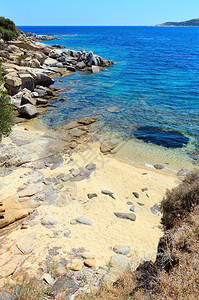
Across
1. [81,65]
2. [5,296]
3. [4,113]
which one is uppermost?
[81,65]

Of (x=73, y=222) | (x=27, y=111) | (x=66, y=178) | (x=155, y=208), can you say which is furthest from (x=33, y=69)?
(x=155, y=208)

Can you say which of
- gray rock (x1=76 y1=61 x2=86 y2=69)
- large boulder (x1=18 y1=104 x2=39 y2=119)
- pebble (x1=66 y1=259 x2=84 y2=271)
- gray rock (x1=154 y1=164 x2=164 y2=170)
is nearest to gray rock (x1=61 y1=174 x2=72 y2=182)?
pebble (x1=66 y1=259 x2=84 y2=271)

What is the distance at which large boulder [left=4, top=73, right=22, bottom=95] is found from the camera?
2427 cm

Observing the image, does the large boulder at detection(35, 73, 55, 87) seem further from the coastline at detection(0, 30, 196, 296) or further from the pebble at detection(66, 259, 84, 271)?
the pebble at detection(66, 259, 84, 271)

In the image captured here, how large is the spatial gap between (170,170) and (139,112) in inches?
419

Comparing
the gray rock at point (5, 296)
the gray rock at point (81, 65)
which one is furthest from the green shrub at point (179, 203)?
the gray rock at point (81, 65)

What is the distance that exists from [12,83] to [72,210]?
20265mm

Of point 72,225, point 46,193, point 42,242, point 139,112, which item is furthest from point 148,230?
point 139,112

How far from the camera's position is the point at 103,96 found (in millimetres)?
28656

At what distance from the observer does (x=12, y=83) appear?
24.3 meters

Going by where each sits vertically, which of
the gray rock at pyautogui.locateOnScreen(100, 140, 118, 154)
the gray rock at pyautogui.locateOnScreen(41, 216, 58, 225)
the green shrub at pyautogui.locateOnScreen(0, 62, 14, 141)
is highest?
the green shrub at pyautogui.locateOnScreen(0, 62, 14, 141)

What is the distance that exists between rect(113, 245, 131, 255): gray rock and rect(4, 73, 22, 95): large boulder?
75.5 feet

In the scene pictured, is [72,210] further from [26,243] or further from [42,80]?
[42,80]

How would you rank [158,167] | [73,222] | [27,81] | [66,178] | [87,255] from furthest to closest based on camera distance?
[27,81]
[158,167]
[66,178]
[73,222]
[87,255]
